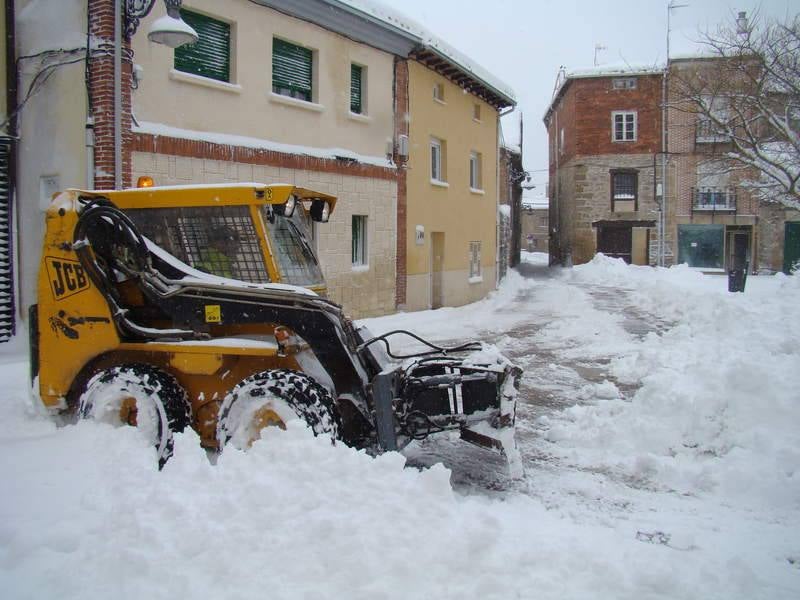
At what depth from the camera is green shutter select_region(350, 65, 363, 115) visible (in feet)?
47.4

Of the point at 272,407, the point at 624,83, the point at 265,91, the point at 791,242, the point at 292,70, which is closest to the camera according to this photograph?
the point at 272,407

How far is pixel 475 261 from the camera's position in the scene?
71.2ft

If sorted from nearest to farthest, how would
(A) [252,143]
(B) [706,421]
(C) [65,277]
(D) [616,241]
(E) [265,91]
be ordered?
(C) [65,277] → (B) [706,421] → (A) [252,143] → (E) [265,91] → (D) [616,241]

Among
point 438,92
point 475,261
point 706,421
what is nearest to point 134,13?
point 706,421

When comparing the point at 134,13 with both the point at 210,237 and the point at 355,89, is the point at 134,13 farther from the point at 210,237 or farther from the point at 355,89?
the point at 210,237

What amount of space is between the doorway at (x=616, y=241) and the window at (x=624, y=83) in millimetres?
7252

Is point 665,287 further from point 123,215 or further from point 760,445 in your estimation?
point 123,215

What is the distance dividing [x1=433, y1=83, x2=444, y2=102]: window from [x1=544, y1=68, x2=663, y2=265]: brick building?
18.8 metres

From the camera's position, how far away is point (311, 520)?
11.4 feet

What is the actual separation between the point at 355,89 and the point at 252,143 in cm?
392

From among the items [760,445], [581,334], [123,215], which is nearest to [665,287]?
[581,334]

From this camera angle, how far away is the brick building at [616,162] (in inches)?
1336

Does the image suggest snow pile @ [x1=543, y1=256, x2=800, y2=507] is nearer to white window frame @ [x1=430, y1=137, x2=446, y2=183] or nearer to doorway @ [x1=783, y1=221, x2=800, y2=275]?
white window frame @ [x1=430, y1=137, x2=446, y2=183]

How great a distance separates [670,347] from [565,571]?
315 inches
